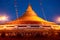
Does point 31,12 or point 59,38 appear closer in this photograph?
point 59,38

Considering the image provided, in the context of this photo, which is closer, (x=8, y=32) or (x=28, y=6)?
(x=8, y=32)

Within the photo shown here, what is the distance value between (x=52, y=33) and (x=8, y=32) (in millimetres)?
3018

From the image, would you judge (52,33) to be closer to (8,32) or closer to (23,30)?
(23,30)

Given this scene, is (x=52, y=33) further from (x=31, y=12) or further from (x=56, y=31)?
(x=31, y=12)

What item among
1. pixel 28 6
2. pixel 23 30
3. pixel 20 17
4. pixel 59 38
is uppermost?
pixel 28 6

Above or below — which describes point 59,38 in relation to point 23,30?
below

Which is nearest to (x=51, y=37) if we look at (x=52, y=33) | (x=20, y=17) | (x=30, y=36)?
(x=52, y=33)

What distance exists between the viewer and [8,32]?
37.0 feet

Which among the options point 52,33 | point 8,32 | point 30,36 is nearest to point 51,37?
point 52,33

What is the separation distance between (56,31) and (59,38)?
1.71ft

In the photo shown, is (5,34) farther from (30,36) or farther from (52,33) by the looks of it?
(52,33)

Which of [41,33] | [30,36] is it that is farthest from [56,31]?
[30,36]

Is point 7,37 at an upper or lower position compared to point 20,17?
lower

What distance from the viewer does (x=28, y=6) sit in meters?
25.1
